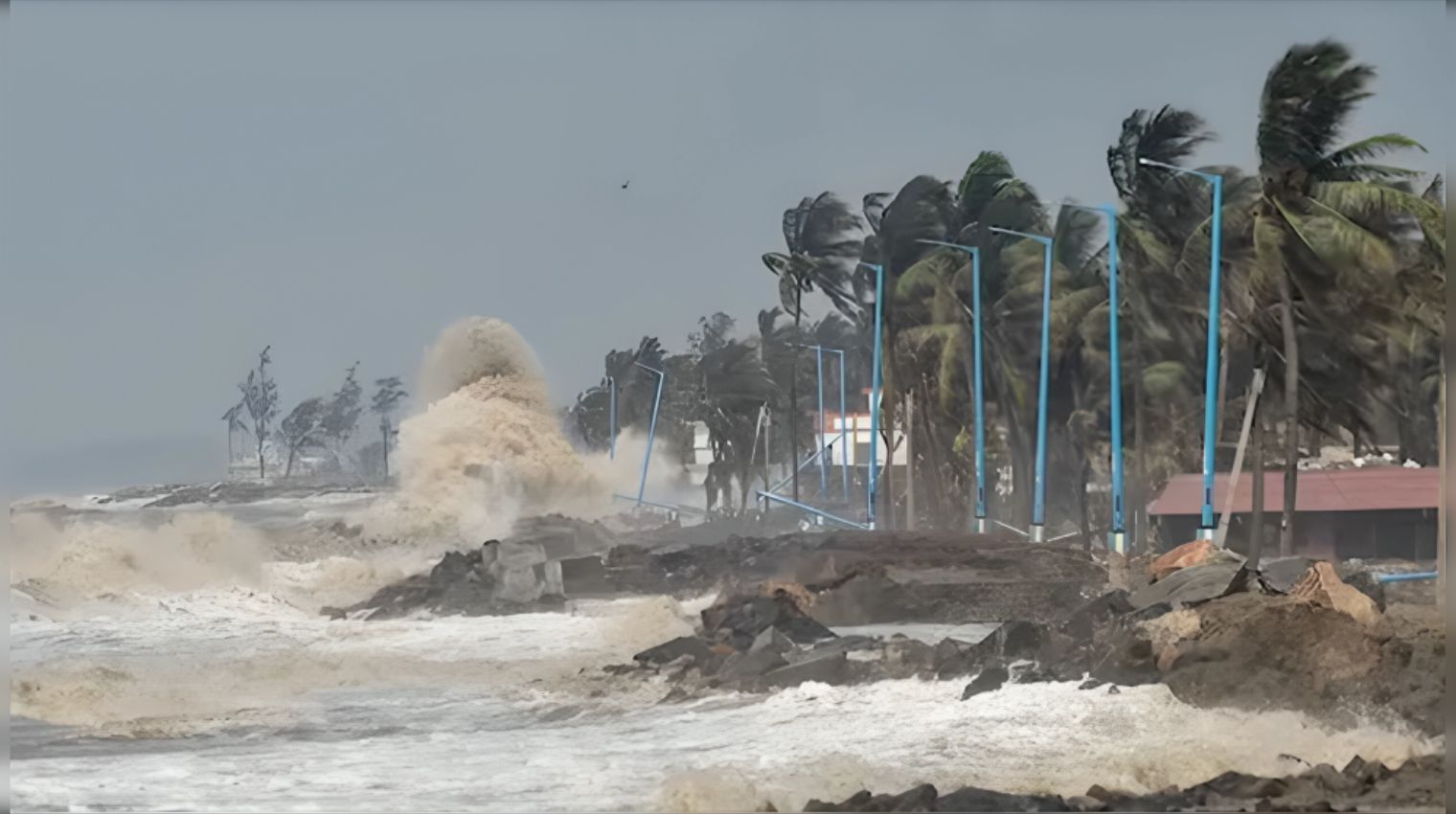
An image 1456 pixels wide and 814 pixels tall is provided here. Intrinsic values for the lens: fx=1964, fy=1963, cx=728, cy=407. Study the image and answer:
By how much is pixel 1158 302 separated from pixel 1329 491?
624 centimetres

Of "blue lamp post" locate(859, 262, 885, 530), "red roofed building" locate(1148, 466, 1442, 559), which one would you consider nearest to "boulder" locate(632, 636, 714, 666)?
"red roofed building" locate(1148, 466, 1442, 559)

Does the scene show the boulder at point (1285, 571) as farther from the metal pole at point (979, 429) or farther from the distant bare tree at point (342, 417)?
the distant bare tree at point (342, 417)

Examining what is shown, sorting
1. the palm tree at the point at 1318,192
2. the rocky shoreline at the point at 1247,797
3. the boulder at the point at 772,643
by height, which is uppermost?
the palm tree at the point at 1318,192

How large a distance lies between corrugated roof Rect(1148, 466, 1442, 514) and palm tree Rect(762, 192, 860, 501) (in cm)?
1586

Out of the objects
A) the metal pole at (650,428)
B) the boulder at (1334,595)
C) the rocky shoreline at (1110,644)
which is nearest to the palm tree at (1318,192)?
the rocky shoreline at (1110,644)

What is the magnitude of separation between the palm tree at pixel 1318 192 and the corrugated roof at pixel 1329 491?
113 cm

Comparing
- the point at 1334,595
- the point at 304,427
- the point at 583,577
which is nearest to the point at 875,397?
the point at 304,427

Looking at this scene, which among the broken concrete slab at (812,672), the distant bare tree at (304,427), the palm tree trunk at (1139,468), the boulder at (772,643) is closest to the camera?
the broken concrete slab at (812,672)

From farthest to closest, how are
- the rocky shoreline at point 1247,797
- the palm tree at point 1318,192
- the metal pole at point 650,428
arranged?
the metal pole at point 650,428 → the palm tree at point 1318,192 → the rocky shoreline at point 1247,797

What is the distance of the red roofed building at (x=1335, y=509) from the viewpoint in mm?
25594

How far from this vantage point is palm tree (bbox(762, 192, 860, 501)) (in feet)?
152

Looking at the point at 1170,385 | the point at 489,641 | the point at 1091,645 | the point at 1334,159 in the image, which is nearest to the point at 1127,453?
the point at 1170,385

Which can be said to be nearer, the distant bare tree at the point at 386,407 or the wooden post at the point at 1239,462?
the wooden post at the point at 1239,462

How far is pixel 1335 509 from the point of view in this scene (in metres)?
28.0
